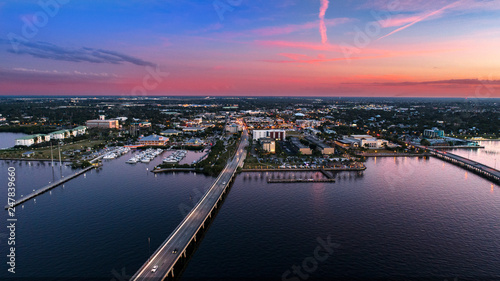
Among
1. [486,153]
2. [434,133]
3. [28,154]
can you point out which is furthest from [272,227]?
[434,133]

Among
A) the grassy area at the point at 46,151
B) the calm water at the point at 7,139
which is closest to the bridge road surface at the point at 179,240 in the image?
the grassy area at the point at 46,151

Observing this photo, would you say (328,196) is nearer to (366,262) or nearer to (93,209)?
(366,262)

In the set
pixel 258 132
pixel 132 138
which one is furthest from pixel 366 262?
pixel 132 138

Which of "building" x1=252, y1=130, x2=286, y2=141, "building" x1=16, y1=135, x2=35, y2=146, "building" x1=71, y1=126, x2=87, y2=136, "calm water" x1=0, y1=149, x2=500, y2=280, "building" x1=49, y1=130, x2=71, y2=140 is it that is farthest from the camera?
"building" x1=71, y1=126, x2=87, y2=136

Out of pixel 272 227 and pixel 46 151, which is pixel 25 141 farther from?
pixel 272 227

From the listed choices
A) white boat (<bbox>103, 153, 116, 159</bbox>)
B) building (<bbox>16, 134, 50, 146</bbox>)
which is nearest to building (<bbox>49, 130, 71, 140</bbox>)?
building (<bbox>16, 134, 50, 146</bbox>)

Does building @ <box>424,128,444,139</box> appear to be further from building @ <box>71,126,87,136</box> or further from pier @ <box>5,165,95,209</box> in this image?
building @ <box>71,126,87,136</box>

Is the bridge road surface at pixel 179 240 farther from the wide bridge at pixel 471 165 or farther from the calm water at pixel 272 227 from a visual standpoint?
the wide bridge at pixel 471 165
